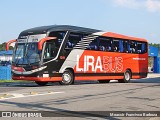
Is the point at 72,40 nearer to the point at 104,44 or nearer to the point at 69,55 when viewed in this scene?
A: the point at 69,55

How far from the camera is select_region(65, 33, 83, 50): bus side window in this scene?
22525mm

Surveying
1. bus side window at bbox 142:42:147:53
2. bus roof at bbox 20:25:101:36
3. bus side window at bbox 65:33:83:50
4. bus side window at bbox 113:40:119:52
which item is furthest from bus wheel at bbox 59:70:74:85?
bus side window at bbox 142:42:147:53

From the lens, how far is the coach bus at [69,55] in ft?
69.8

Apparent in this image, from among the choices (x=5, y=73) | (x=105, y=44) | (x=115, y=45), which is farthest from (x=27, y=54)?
(x=5, y=73)

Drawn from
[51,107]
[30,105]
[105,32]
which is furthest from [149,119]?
[105,32]

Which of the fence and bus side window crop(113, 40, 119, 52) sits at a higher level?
bus side window crop(113, 40, 119, 52)

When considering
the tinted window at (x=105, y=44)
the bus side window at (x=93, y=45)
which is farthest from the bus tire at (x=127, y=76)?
the bus side window at (x=93, y=45)

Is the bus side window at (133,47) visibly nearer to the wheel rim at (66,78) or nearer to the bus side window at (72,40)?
the bus side window at (72,40)

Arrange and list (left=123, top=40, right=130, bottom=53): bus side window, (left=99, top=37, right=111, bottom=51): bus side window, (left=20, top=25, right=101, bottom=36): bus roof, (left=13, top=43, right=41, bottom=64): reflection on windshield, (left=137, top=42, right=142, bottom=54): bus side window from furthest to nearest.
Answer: (left=137, top=42, right=142, bottom=54): bus side window → (left=123, top=40, right=130, bottom=53): bus side window → (left=99, top=37, right=111, bottom=51): bus side window → (left=20, top=25, right=101, bottom=36): bus roof → (left=13, top=43, right=41, bottom=64): reflection on windshield

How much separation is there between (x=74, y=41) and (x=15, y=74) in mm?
4177

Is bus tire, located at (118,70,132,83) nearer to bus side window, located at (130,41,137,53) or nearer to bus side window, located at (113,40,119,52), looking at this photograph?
bus side window, located at (130,41,137,53)

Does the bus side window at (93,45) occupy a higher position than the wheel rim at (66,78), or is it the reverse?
the bus side window at (93,45)

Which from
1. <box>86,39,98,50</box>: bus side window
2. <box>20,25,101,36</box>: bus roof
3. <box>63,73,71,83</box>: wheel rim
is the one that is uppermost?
<box>20,25,101,36</box>: bus roof

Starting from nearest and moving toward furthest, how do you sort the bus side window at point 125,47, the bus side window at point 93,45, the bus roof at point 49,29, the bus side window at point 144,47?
the bus roof at point 49,29 < the bus side window at point 93,45 < the bus side window at point 125,47 < the bus side window at point 144,47
